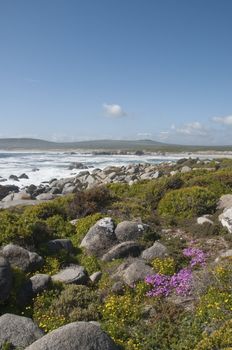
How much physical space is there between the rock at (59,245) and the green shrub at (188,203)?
17.5 feet

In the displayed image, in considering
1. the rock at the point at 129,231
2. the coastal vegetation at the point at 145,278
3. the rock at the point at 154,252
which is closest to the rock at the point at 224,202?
the coastal vegetation at the point at 145,278

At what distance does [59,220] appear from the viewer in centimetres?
1794

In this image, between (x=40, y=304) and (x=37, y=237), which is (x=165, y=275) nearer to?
(x=40, y=304)

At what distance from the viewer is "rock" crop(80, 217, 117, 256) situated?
14.6m

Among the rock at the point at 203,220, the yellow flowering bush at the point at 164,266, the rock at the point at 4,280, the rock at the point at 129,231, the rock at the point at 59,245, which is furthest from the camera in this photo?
the rock at the point at 203,220

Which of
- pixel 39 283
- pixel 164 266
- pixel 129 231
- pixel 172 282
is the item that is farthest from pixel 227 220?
pixel 39 283

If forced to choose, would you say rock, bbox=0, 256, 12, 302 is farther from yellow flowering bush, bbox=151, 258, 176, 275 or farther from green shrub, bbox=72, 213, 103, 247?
green shrub, bbox=72, 213, 103, 247

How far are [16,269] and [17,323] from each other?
325cm

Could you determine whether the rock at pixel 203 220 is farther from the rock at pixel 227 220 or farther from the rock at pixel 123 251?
the rock at pixel 123 251

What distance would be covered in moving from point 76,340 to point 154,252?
6.36 metres

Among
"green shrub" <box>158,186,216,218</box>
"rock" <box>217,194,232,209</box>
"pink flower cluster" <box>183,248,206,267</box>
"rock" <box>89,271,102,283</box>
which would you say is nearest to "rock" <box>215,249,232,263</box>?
"pink flower cluster" <box>183,248,206,267</box>

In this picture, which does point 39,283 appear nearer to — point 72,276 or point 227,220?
point 72,276

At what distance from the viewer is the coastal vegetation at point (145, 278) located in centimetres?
919

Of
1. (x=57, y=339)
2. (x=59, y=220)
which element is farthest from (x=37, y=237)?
(x=57, y=339)
